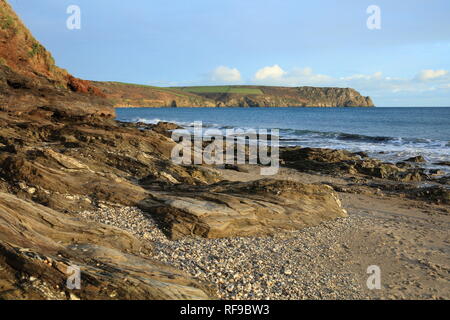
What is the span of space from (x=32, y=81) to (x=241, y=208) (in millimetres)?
22271

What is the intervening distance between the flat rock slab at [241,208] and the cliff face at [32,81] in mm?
16870

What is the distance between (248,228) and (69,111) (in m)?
20.3

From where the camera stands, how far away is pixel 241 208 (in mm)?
9797

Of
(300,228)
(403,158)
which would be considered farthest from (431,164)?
(300,228)

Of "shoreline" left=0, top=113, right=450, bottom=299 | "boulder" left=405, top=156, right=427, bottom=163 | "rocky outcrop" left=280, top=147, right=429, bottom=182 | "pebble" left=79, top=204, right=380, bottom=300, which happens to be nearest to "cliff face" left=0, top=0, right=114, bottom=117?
"shoreline" left=0, top=113, right=450, bottom=299

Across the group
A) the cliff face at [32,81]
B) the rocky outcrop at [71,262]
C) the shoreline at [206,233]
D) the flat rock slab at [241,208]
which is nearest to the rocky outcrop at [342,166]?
the shoreline at [206,233]

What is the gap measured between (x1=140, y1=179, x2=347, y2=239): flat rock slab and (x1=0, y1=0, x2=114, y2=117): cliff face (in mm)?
16870

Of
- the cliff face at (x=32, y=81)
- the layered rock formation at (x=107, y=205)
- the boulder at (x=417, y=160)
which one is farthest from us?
the boulder at (x=417, y=160)

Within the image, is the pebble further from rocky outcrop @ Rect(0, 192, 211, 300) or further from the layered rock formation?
rocky outcrop @ Rect(0, 192, 211, 300)

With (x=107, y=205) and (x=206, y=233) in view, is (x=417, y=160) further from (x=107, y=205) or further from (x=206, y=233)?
(x=107, y=205)

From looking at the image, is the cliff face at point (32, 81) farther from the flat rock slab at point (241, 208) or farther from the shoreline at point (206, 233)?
the flat rock slab at point (241, 208)

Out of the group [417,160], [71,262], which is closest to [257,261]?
[71,262]

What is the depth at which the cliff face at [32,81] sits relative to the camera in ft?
76.9
